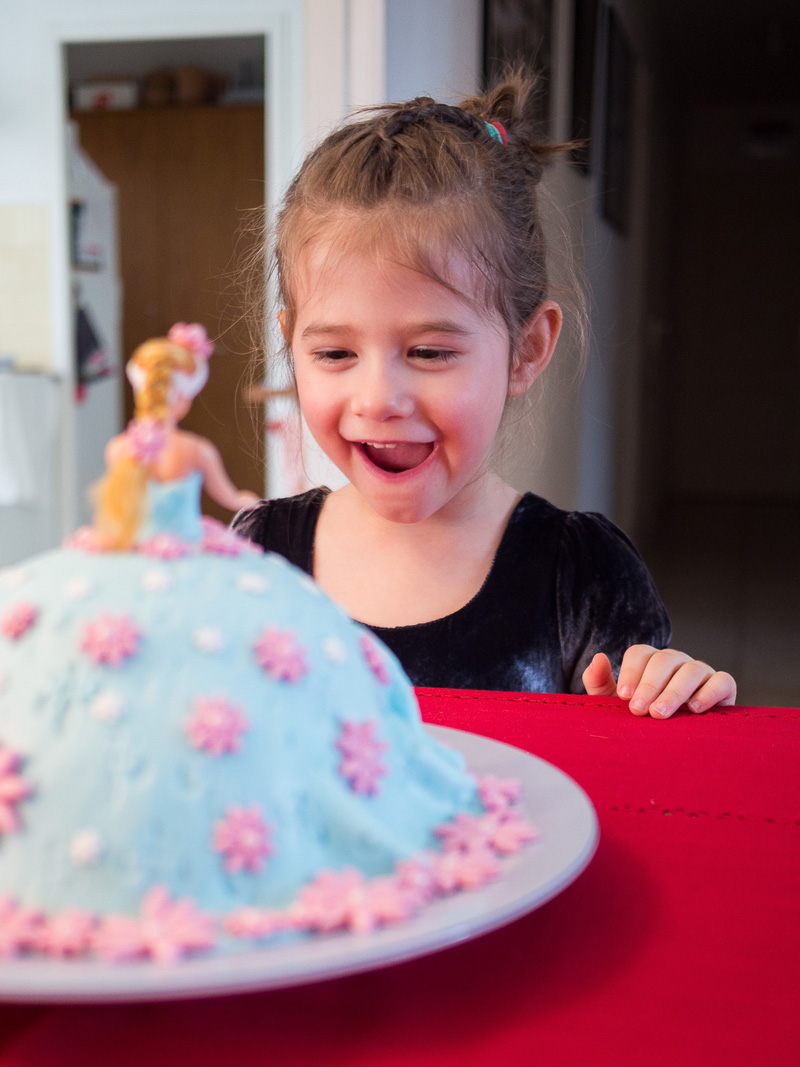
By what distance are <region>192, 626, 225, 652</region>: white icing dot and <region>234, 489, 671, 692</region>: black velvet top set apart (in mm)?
753

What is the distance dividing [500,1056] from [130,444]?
298mm

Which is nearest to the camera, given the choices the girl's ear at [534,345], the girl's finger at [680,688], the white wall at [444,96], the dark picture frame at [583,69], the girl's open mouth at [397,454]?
the girl's finger at [680,688]

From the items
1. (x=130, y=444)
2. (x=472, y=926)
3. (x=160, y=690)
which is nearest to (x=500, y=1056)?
(x=472, y=926)

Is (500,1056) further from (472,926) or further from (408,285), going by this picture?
(408,285)

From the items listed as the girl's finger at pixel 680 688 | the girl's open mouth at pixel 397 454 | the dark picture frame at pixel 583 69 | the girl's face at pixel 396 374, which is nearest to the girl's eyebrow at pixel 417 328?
the girl's face at pixel 396 374

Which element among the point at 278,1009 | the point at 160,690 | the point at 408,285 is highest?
the point at 408,285

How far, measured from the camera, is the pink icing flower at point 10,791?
418mm

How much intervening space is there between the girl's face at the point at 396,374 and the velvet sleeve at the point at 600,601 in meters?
0.23

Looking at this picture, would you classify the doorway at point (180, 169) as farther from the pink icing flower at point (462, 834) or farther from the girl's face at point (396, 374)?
the pink icing flower at point (462, 834)

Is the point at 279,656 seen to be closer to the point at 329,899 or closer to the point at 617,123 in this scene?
the point at 329,899

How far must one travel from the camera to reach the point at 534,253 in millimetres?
1229

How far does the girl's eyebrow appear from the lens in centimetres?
97

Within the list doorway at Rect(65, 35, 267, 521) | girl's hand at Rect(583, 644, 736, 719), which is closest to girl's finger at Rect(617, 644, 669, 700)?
girl's hand at Rect(583, 644, 736, 719)

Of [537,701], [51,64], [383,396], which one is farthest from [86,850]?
[51,64]
